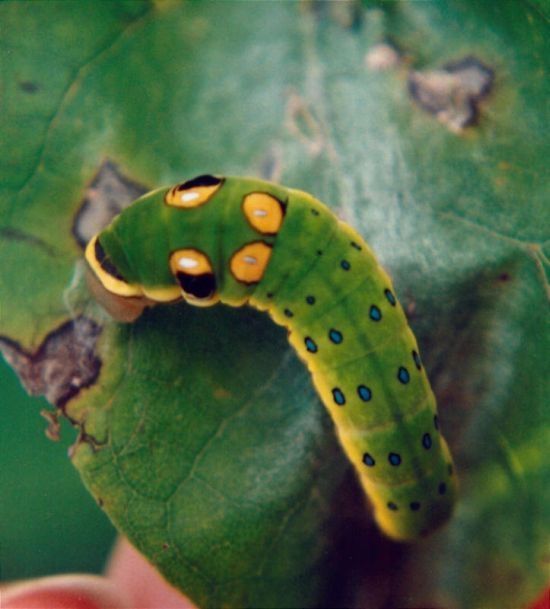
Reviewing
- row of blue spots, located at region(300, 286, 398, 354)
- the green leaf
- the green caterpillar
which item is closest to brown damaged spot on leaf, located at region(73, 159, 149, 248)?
the green leaf

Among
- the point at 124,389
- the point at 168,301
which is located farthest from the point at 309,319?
the point at 124,389

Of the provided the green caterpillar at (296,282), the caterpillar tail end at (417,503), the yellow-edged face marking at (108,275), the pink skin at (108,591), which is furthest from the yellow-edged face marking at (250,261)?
the pink skin at (108,591)

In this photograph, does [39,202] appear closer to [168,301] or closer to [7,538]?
[168,301]

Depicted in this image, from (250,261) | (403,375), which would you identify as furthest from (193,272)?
(403,375)

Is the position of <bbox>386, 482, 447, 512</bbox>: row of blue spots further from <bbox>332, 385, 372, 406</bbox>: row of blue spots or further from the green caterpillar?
<bbox>332, 385, 372, 406</bbox>: row of blue spots

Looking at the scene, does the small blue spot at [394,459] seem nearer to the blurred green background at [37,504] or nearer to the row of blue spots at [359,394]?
the row of blue spots at [359,394]
